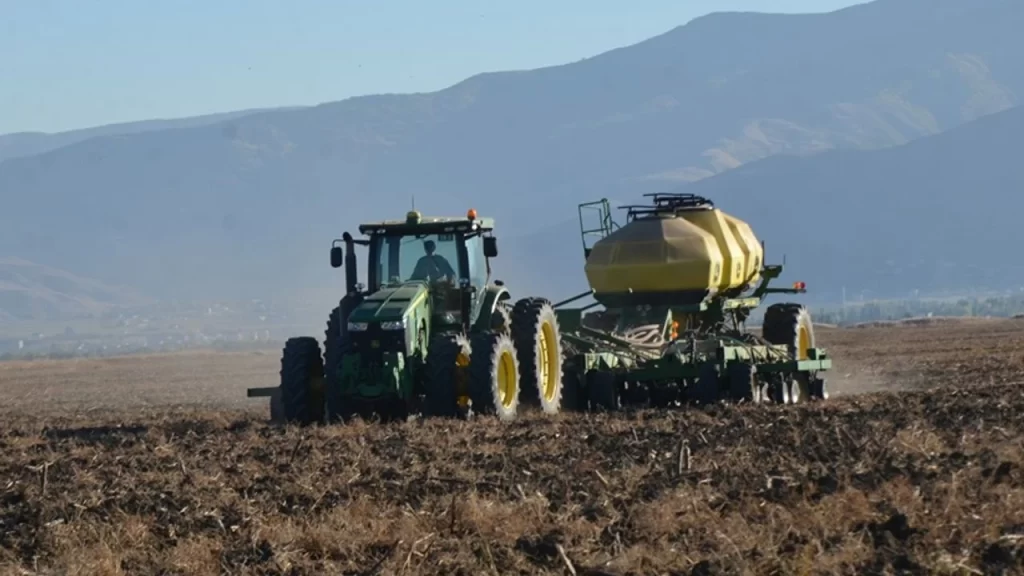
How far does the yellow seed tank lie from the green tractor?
4035mm

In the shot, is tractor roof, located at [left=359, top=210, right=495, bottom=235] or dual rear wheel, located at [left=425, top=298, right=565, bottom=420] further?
tractor roof, located at [left=359, top=210, right=495, bottom=235]

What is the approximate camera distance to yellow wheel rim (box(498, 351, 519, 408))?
1939 cm

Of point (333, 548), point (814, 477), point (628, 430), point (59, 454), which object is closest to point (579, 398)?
point (628, 430)

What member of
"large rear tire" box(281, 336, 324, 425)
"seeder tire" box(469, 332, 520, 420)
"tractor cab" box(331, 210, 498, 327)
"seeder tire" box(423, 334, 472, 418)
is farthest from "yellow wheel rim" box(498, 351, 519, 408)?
"large rear tire" box(281, 336, 324, 425)

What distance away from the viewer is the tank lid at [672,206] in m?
26.0

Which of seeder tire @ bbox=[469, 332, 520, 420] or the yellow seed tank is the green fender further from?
the yellow seed tank

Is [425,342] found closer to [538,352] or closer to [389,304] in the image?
[389,304]

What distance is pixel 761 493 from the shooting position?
1147 centimetres

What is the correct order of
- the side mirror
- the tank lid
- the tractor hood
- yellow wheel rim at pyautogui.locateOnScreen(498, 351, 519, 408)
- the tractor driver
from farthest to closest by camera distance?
1. the tank lid
2. the tractor driver
3. the side mirror
4. yellow wheel rim at pyautogui.locateOnScreen(498, 351, 519, 408)
5. the tractor hood

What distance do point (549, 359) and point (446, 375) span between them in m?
2.53

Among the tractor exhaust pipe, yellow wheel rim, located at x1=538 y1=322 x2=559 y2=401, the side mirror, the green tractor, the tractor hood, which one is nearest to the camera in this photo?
the green tractor

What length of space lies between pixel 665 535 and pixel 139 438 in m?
8.60

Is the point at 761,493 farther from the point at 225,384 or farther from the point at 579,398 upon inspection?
the point at 225,384

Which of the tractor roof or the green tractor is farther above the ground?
the tractor roof
